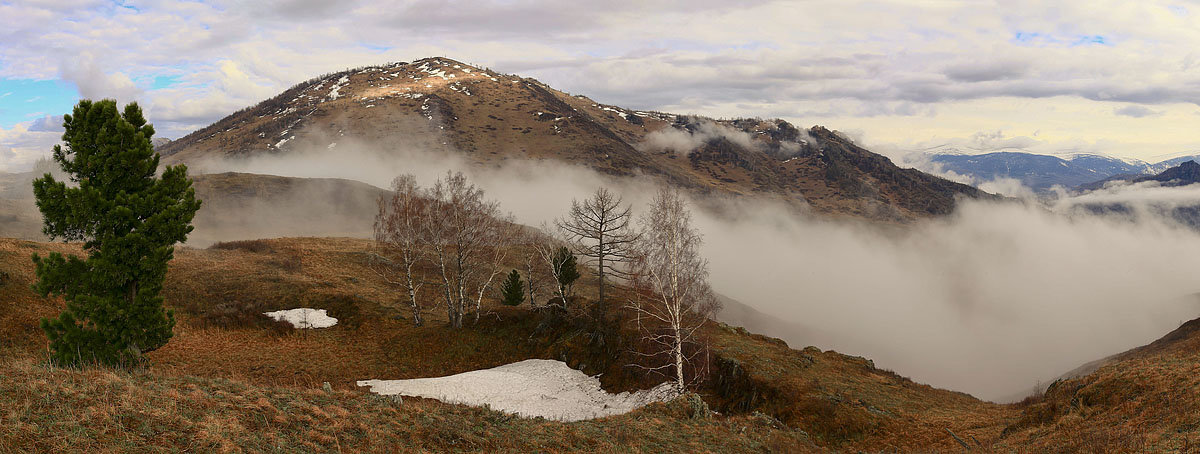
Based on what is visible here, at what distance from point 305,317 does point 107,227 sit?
24.1 m

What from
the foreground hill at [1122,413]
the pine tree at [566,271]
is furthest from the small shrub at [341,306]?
the foreground hill at [1122,413]

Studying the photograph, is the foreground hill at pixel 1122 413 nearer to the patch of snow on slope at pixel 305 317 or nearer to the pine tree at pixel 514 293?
the pine tree at pixel 514 293

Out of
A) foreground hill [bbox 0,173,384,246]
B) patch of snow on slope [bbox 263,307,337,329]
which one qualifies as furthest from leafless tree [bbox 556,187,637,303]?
foreground hill [bbox 0,173,384,246]

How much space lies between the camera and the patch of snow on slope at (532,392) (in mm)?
29375

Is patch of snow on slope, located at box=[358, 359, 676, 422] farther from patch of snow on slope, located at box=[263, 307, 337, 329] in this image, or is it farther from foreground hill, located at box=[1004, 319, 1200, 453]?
foreground hill, located at box=[1004, 319, 1200, 453]

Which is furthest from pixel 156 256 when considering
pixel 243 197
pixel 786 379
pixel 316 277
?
pixel 243 197

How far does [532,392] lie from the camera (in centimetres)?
3197

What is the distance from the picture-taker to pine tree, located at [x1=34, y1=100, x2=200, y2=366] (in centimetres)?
1914

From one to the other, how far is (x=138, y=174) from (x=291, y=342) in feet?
68.0

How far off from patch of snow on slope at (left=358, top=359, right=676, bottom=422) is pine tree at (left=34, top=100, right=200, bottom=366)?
39.3ft

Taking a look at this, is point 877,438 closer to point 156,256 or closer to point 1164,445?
point 1164,445

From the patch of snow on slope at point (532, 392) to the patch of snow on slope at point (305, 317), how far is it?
42.4 ft

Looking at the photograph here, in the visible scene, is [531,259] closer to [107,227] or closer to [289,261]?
[289,261]

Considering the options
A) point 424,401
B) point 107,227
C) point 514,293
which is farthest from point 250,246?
point 424,401
